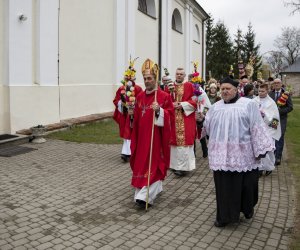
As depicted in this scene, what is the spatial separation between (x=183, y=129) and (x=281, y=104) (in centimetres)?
241

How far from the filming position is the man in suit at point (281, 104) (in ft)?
27.8

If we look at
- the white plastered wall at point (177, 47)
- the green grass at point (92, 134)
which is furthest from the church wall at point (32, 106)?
the white plastered wall at point (177, 47)

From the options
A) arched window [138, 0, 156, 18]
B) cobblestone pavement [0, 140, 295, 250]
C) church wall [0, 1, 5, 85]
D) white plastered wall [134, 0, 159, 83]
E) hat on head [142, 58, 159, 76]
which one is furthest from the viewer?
arched window [138, 0, 156, 18]

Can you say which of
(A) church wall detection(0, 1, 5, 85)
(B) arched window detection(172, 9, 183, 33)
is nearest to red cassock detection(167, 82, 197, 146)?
(A) church wall detection(0, 1, 5, 85)

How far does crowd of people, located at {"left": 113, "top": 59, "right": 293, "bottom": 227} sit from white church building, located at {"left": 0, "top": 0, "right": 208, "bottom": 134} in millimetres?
4077

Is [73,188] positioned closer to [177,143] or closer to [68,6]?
[177,143]

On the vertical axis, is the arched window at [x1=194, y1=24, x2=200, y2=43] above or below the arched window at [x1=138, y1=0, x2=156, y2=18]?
above

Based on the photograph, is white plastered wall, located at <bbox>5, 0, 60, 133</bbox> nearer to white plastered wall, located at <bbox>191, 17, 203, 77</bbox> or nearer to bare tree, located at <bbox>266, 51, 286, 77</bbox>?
white plastered wall, located at <bbox>191, 17, 203, 77</bbox>

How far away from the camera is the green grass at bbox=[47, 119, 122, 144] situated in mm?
11250

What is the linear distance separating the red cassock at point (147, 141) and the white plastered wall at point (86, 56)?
24.1 feet

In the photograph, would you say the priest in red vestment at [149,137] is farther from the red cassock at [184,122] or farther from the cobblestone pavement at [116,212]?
the red cassock at [184,122]

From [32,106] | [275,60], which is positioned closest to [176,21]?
[32,106]

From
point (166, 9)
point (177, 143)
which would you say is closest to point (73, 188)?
point (177, 143)

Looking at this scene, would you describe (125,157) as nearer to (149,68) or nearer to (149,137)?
(149,137)
